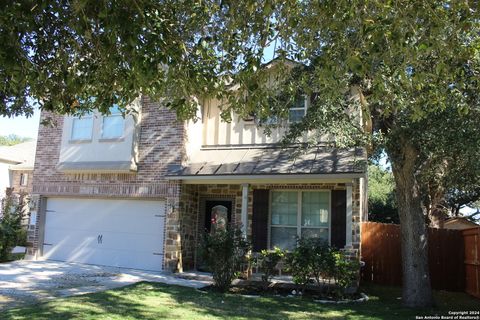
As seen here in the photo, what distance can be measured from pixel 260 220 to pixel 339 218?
7.61ft

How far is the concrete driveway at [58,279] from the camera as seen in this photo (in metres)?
9.50

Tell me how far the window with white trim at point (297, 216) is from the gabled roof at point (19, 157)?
70.6ft

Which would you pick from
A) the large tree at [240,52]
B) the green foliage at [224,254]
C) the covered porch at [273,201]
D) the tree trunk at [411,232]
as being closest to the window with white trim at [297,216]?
the covered porch at [273,201]

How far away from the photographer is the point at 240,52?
7180 mm

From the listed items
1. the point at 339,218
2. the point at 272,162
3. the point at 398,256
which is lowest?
the point at 398,256

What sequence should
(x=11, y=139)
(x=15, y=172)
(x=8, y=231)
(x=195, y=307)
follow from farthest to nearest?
(x=11, y=139), (x=15, y=172), (x=8, y=231), (x=195, y=307)

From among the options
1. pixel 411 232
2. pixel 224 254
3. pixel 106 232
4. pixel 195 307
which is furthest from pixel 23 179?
pixel 411 232

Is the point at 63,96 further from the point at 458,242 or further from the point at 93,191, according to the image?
the point at 458,242

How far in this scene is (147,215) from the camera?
1479cm

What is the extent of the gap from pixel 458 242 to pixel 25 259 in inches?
548

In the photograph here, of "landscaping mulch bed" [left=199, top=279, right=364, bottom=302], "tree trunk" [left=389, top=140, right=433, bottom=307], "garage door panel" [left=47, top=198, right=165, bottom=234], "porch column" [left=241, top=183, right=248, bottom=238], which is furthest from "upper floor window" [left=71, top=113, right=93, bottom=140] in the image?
"tree trunk" [left=389, top=140, right=433, bottom=307]

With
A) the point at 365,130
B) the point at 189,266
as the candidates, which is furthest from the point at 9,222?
the point at 365,130

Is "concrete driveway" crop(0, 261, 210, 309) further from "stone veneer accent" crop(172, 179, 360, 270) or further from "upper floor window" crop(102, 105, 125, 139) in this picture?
"upper floor window" crop(102, 105, 125, 139)

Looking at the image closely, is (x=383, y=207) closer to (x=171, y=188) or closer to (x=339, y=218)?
(x=339, y=218)
